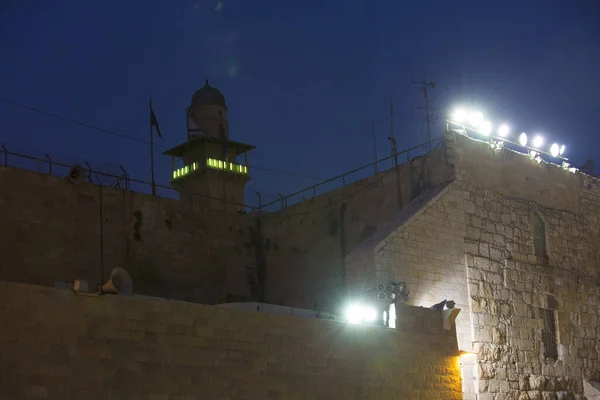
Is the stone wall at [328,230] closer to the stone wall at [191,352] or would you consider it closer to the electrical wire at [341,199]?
the electrical wire at [341,199]

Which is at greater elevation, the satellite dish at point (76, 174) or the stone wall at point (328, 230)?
the satellite dish at point (76, 174)

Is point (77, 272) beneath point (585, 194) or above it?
beneath

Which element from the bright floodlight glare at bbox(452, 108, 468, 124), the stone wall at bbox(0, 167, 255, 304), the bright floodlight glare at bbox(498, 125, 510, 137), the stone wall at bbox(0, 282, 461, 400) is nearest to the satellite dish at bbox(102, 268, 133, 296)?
the stone wall at bbox(0, 282, 461, 400)

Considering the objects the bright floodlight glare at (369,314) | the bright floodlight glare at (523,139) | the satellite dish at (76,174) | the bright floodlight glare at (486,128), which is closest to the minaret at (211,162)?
the satellite dish at (76,174)

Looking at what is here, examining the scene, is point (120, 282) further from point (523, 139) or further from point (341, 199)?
point (523, 139)

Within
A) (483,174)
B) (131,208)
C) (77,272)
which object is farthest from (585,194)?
(77,272)

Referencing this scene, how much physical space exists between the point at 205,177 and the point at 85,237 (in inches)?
572

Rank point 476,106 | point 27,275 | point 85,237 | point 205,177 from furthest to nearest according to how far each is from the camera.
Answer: point 205,177 < point 476,106 < point 85,237 < point 27,275

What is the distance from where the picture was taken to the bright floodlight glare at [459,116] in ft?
57.4

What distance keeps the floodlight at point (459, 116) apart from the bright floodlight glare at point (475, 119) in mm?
257

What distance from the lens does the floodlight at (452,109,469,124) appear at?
1750 cm

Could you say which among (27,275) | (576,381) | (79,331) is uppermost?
(27,275)

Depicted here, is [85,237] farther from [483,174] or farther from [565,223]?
[565,223]

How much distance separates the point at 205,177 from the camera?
104ft
